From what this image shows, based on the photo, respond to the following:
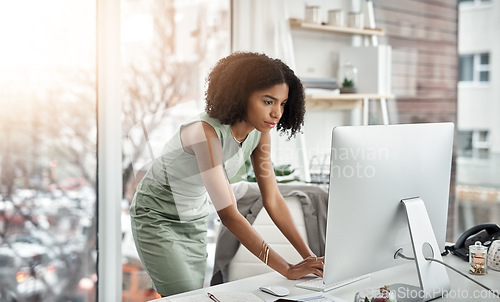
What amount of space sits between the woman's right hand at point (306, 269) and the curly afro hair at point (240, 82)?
0.52 m

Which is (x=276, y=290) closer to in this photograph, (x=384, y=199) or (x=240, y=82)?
(x=384, y=199)

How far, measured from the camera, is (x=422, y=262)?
1.53 meters

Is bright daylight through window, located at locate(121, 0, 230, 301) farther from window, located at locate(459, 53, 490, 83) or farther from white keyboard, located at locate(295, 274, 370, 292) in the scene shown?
window, located at locate(459, 53, 490, 83)

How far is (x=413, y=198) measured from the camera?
1.56 metres

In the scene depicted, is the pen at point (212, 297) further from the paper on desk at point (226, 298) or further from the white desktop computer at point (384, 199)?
the white desktop computer at point (384, 199)

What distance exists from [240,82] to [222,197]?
40 centimetres

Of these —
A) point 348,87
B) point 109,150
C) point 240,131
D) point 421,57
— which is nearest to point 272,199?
point 240,131

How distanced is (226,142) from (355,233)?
650mm

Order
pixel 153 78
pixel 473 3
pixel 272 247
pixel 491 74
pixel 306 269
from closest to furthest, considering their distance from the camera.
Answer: pixel 306 269 → pixel 272 247 → pixel 153 78 → pixel 491 74 → pixel 473 3

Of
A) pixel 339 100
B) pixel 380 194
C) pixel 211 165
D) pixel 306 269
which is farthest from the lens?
pixel 339 100

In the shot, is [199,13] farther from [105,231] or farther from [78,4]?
A: [105,231]

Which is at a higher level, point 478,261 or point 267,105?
point 267,105

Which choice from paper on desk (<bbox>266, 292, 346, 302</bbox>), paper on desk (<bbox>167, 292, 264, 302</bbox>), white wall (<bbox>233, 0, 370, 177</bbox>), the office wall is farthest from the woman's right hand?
the office wall

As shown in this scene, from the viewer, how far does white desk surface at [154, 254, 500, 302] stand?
1.58 meters
